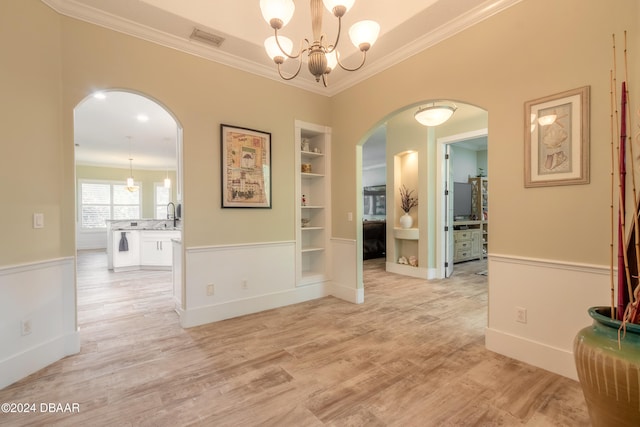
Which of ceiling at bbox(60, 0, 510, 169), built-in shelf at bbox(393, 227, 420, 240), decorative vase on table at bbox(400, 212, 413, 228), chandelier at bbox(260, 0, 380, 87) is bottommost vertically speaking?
built-in shelf at bbox(393, 227, 420, 240)

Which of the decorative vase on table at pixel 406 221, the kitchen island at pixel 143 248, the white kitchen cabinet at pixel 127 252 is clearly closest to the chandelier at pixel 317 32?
the decorative vase on table at pixel 406 221

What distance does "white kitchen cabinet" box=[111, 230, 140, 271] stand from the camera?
5.98 meters

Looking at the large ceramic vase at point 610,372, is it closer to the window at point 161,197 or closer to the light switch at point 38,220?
the light switch at point 38,220

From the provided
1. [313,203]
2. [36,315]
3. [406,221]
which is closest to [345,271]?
[313,203]

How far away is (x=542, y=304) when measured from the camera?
2240 mm

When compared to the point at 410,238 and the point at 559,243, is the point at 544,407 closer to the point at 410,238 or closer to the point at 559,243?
the point at 559,243

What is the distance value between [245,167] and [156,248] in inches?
157

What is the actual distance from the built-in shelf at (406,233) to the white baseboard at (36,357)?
487 centimetres

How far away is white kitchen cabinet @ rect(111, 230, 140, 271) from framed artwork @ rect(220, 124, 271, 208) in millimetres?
4055

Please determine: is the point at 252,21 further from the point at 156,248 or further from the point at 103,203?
the point at 103,203

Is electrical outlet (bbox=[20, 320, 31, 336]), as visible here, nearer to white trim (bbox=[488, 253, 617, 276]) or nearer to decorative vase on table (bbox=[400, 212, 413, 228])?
white trim (bbox=[488, 253, 617, 276])

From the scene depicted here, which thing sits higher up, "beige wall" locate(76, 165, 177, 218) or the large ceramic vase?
"beige wall" locate(76, 165, 177, 218)

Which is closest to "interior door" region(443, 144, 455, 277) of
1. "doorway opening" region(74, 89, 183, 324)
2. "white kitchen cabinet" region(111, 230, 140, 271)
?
"doorway opening" region(74, 89, 183, 324)

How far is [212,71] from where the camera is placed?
325cm
